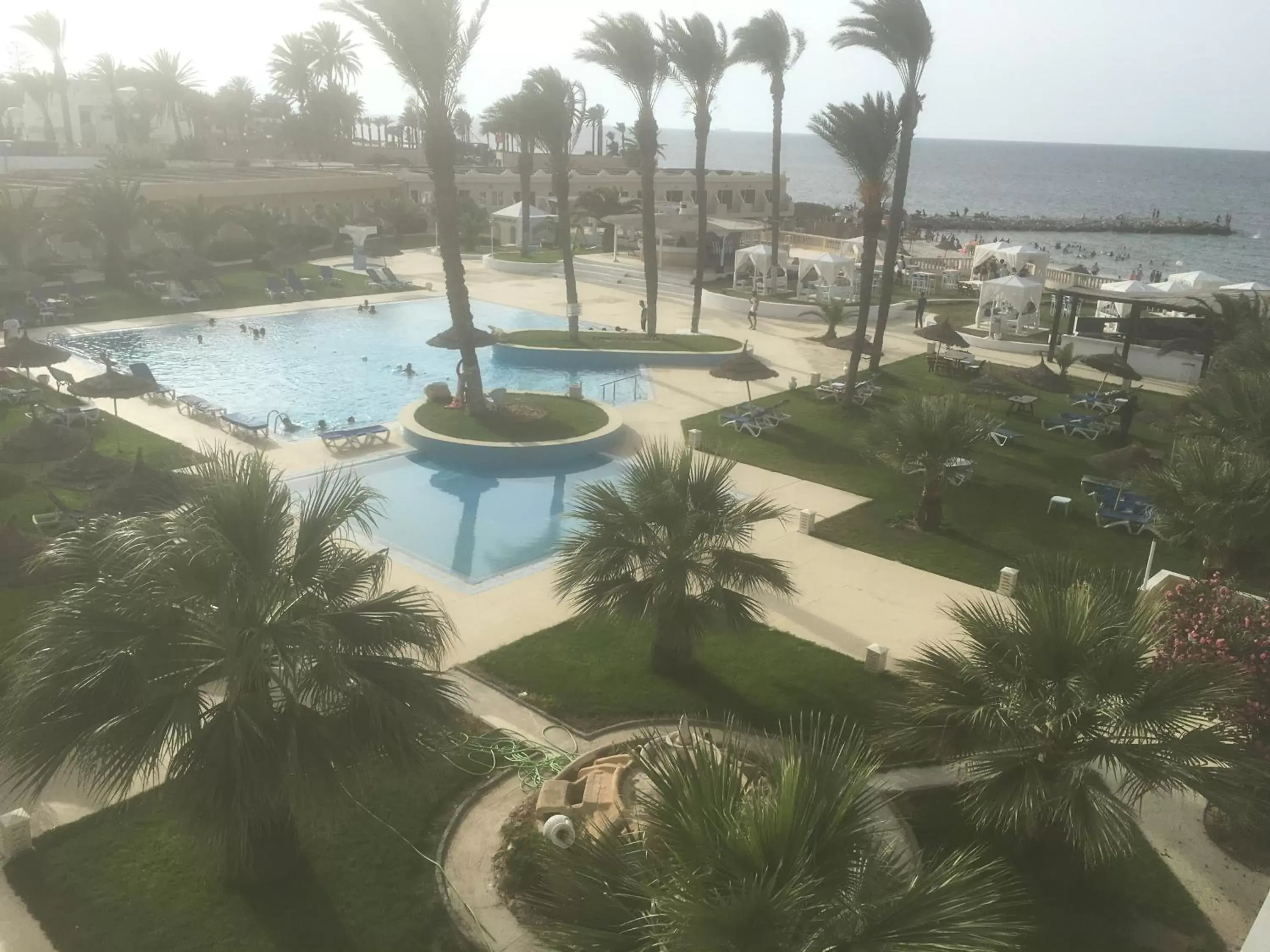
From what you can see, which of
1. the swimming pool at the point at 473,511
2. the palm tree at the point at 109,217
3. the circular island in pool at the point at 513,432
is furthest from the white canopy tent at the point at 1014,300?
the palm tree at the point at 109,217

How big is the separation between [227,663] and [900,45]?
23.2 metres

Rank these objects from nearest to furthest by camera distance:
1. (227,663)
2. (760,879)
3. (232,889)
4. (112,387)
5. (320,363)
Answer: (760,879), (227,663), (232,889), (112,387), (320,363)

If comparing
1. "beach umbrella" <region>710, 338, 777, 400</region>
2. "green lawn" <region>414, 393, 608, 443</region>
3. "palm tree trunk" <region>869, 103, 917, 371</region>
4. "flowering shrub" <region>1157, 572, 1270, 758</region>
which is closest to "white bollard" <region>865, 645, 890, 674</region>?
"flowering shrub" <region>1157, 572, 1270, 758</region>

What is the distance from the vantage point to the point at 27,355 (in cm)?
1989

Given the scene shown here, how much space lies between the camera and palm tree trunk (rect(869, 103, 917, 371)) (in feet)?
79.9

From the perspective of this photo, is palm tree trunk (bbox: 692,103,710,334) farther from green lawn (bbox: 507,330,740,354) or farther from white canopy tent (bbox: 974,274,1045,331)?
white canopy tent (bbox: 974,274,1045,331)

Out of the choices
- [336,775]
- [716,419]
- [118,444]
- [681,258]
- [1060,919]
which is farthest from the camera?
[681,258]

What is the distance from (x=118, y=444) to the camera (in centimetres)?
1927

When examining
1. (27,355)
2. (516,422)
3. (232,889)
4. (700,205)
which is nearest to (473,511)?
(516,422)

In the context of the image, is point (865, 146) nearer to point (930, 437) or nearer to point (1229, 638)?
point (930, 437)

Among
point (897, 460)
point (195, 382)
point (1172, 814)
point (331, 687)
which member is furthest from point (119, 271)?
point (1172, 814)

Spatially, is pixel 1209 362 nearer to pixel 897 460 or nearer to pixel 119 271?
pixel 897 460

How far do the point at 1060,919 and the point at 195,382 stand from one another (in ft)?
78.7

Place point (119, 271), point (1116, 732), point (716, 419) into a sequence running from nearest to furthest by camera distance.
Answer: point (1116, 732), point (716, 419), point (119, 271)
